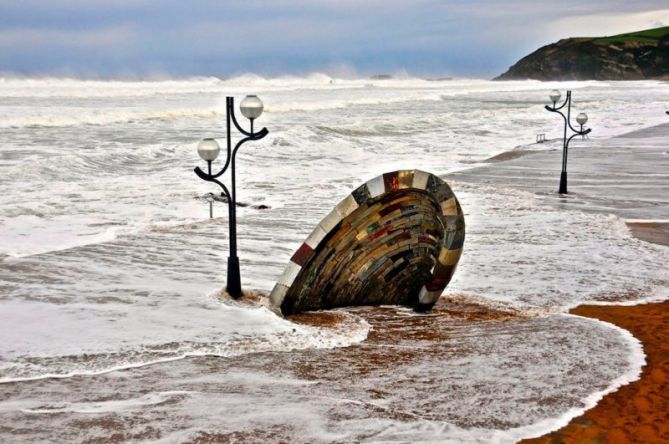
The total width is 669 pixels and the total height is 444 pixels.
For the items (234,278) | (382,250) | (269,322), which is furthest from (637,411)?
(234,278)

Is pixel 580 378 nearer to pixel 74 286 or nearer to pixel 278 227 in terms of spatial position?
pixel 74 286

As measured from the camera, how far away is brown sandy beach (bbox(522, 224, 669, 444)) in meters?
5.96

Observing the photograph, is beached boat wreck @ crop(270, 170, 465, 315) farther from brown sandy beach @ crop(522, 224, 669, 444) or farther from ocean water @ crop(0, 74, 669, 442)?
brown sandy beach @ crop(522, 224, 669, 444)

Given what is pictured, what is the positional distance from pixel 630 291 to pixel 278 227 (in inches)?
292

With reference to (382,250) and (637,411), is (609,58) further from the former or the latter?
(637,411)

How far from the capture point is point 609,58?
18088cm

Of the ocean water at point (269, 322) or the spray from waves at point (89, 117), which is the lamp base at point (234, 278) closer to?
the ocean water at point (269, 322)

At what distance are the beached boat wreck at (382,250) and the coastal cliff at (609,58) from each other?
560 feet

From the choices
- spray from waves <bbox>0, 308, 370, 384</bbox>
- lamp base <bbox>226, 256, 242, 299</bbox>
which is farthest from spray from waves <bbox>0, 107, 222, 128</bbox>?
spray from waves <bbox>0, 308, 370, 384</bbox>

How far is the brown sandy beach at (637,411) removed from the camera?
5.96 metres

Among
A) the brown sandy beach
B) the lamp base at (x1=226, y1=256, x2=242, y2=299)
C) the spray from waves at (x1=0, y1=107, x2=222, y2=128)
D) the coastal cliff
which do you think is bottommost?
the brown sandy beach

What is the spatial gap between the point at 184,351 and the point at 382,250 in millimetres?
2900

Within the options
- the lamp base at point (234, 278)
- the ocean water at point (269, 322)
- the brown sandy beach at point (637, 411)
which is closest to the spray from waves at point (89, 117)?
the ocean water at point (269, 322)

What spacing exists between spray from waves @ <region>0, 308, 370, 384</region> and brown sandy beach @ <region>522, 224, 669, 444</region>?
279cm
